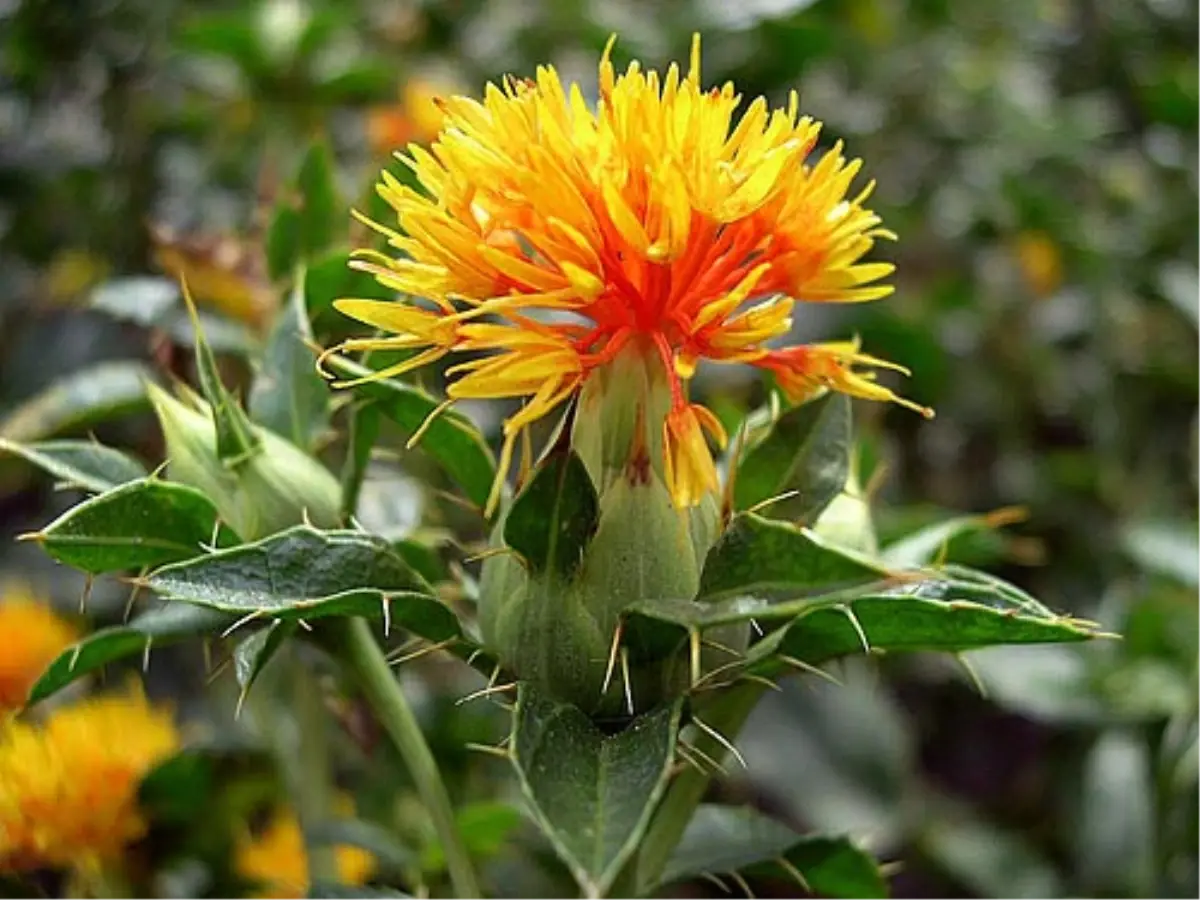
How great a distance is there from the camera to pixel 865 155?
5.98 ft

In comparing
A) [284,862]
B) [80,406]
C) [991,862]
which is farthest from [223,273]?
[991,862]

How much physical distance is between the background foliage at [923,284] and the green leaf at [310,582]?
0.51 metres

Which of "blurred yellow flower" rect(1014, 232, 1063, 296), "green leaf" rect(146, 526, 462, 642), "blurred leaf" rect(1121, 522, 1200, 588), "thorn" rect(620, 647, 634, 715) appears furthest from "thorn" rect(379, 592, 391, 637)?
"blurred yellow flower" rect(1014, 232, 1063, 296)

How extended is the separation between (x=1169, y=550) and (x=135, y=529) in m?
0.87

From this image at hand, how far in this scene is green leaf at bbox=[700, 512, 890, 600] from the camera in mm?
562

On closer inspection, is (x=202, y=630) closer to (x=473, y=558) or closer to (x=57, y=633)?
(x=473, y=558)

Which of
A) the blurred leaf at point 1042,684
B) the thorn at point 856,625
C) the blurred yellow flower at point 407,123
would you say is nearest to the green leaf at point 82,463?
the thorn at point 856,625

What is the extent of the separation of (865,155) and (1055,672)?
78 cm

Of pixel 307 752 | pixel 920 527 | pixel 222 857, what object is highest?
pixel 920 527

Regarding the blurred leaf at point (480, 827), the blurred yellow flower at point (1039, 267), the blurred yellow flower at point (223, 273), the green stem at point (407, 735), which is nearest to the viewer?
the green stem at point (407, 735)

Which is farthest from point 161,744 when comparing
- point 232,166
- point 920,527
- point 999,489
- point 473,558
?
point 999,489

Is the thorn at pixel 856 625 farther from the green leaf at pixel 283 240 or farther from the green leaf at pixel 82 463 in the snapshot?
the green leaf at pixel 283 240

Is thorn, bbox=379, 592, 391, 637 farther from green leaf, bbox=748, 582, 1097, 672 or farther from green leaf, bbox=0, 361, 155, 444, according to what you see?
green leaf, bbox=0, 361, 155, 444

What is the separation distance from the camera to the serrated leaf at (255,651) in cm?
59
